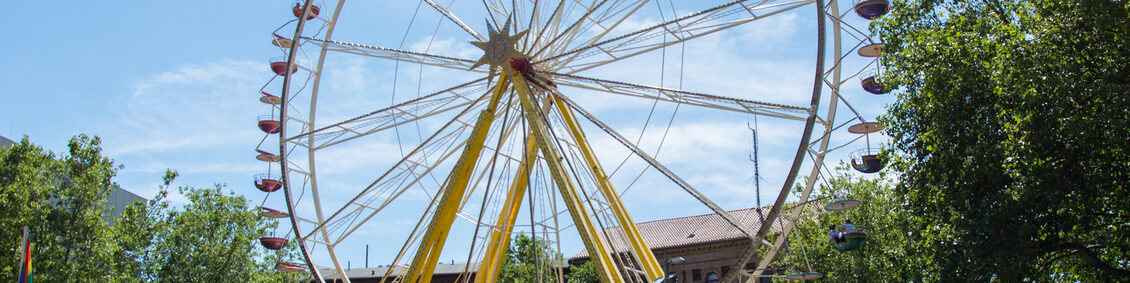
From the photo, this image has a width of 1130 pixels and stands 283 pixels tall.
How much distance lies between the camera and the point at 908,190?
838 inches

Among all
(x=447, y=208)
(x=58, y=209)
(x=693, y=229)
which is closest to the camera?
(x=447, y=208)

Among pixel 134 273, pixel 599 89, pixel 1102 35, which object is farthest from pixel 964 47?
pixel 134 273

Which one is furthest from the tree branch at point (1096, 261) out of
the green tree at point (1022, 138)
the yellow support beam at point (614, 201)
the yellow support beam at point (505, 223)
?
the yellow support beam at point (505, 223)

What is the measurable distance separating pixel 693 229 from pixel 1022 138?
47.4 meters

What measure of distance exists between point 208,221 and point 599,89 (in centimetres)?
3142

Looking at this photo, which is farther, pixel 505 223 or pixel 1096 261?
pixel 505 223

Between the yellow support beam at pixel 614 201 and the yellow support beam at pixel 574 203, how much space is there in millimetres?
580

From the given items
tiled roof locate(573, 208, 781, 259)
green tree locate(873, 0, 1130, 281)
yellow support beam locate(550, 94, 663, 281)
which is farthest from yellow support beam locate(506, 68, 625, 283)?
tiled roof locate(573, 208, 781, 259)

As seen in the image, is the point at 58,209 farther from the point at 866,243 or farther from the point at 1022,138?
the point at 1022,138

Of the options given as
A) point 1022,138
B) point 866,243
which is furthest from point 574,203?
point 866,243

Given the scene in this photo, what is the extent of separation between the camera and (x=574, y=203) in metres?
19.7

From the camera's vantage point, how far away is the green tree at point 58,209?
36219mm

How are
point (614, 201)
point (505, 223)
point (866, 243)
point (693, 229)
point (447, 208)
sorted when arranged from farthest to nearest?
point (693, 229) → point (866, 243) → point (505, 223) → point (447, 208) → point (614, 201)

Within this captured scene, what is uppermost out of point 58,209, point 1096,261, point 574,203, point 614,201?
point 58,209
